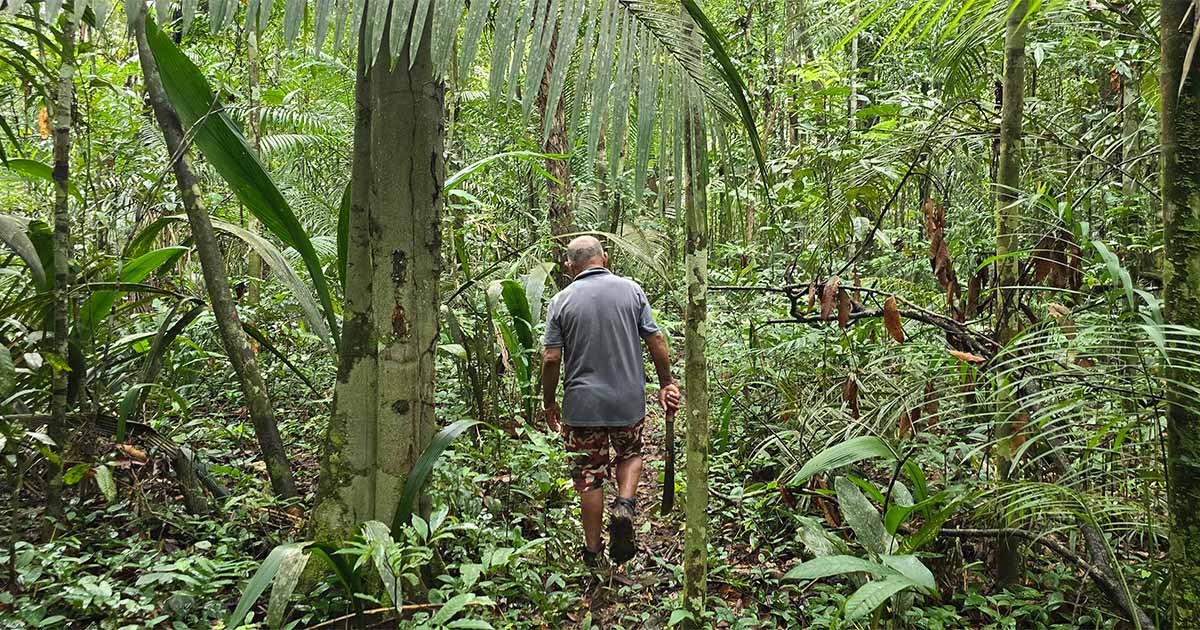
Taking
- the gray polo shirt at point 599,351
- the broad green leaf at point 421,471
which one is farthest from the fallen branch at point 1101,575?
the broad green leaf at point 421,471

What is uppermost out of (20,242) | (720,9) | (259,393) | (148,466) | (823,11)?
(720,9)

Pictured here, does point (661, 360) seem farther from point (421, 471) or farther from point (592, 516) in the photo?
point (421, 471)

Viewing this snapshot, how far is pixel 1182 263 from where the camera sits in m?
1.57

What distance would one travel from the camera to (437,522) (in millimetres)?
2461

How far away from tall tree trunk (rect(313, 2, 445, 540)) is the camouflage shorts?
103cm

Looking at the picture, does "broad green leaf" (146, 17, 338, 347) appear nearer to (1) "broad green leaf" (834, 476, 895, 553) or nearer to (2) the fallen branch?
(1) "broad green leaf" (834, 476, 895, 553)

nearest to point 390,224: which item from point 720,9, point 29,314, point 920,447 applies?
point 29,314

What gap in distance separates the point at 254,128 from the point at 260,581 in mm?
5782

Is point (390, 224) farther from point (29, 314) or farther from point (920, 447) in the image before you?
point (920, 447)

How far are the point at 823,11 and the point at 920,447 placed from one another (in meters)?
5.24

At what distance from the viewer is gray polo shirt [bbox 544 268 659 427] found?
371 centimetres

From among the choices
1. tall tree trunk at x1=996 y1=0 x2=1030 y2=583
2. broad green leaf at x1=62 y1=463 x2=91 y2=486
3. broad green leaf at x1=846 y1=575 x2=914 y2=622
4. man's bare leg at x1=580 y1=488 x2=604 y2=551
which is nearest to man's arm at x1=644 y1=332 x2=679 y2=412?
man's bare leg at x1=580 y1=488 x2=604 y2=551

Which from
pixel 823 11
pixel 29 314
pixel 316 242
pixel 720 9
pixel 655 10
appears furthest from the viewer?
pixel 720 9

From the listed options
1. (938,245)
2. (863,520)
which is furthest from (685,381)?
(938,245)
